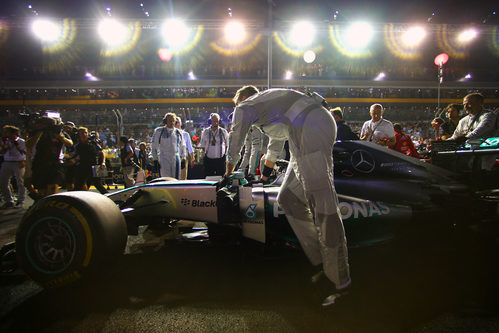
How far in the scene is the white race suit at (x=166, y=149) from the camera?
5645 millimetres

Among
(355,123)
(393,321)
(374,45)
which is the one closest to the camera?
(393,321)

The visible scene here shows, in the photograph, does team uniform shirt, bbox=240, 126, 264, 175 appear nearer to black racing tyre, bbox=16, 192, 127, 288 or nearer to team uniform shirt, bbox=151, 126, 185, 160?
team uniform shirt, bbox=151, 126, 185, 160

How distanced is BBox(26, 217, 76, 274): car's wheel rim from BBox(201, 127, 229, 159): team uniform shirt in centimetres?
397

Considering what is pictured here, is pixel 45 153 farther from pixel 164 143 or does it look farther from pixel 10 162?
pixel 10 162

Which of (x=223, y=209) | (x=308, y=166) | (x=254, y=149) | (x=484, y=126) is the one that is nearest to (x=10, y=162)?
(x=254, y=149)

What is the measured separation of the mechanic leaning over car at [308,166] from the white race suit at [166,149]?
12.4ft

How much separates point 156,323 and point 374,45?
80.1ft

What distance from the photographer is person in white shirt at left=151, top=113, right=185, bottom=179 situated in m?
5.65

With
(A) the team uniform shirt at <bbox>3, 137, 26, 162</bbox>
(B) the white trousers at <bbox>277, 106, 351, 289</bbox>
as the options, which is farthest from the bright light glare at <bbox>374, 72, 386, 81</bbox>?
(B) the white trousers at <bbox>277, 106, 351, 289</bbox>

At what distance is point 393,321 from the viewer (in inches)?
68.9

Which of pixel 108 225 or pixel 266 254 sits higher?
pixel 108 225

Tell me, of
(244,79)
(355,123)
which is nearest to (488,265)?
(355,123)

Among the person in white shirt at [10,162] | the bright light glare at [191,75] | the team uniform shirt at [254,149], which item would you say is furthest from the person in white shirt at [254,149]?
the bright light glare at [191,75]

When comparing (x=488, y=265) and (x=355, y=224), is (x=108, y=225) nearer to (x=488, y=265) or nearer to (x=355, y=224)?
(x=355, y=224)
